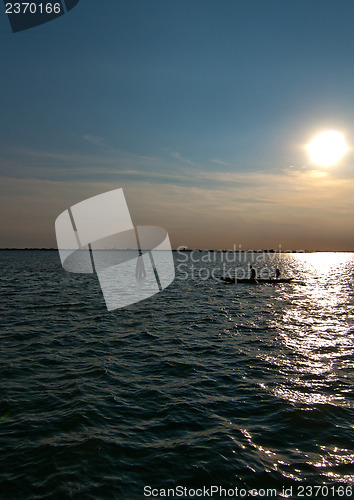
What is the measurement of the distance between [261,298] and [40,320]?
22988mm

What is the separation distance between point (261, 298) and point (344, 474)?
94.4 feet

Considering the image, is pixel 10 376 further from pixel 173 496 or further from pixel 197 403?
pixel 173 496

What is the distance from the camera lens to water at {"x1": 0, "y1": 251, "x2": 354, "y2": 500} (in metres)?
7.05

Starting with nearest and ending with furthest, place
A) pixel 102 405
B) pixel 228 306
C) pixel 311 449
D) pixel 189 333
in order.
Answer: pixel 311 449, pixel 102 405, pixel 189 333, pixel 228 306

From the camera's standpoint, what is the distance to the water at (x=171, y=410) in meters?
7.05

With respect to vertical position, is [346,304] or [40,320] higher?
[40,320]

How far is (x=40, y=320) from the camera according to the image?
2139cm

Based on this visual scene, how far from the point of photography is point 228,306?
2958cm

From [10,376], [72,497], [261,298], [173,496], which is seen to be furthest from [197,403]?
[261,298]

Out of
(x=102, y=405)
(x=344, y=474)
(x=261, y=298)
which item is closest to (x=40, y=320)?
(x=102, y=405)

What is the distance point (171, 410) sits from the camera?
989 cm

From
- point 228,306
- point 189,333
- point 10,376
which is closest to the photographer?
point 10,376

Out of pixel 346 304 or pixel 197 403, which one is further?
pixel 346 304

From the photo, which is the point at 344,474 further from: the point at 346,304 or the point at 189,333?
the point at 346,304
